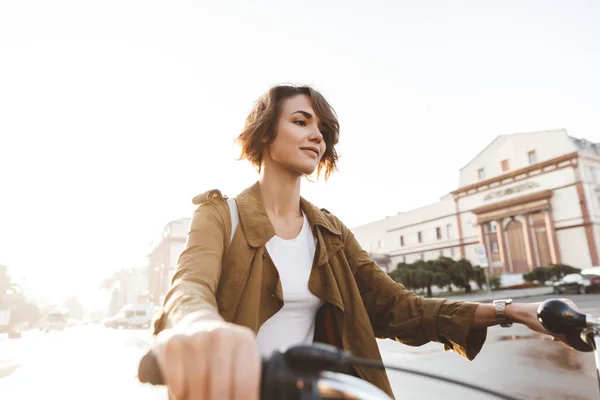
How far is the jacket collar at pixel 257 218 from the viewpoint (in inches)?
67.0

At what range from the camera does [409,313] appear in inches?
69.9

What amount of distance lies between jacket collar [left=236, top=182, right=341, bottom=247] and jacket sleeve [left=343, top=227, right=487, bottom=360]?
19cm

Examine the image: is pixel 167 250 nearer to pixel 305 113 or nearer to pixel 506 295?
pixel 506 295

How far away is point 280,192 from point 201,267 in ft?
2.80

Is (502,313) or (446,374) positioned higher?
(502,313)

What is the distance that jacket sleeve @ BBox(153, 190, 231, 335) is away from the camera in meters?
0.96

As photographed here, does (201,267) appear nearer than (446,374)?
Yes

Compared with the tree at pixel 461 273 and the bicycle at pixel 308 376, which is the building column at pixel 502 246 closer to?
the tree at pixel 461 273

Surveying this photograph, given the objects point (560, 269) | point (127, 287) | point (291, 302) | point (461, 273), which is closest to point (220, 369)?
point (291, 302)

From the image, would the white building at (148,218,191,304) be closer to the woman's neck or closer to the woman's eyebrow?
the woman's neck

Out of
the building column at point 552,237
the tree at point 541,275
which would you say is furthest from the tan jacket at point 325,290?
the building column at point 552,237

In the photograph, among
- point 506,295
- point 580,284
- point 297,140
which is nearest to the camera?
point 297,140

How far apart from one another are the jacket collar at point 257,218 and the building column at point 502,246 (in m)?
35.5

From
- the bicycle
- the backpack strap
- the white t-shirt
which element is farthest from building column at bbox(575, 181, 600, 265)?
the bicycle
